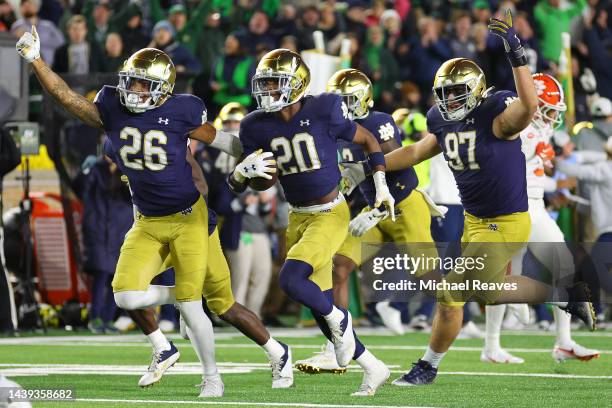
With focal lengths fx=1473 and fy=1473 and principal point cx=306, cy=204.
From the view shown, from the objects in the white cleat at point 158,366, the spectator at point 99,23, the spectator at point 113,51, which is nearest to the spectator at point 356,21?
the spectator at point 99,23

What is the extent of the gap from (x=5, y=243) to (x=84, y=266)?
0.80 m

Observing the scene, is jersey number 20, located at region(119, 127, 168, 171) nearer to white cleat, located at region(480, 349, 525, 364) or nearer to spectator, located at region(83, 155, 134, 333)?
white cleat, located at region(480, 349, 525, 364)

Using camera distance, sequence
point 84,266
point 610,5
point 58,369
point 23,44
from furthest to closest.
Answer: point 610,5
point 84,266
point 58,369
point 23,44

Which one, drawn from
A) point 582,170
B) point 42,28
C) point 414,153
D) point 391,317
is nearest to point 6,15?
point 42,28

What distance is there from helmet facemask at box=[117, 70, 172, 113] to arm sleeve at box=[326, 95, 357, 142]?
3.13 ft

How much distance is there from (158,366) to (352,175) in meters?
1.82

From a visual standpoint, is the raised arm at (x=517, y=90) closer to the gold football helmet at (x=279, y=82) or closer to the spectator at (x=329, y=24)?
the gold football helmet at (x=279, y=82)

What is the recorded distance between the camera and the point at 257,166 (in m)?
7.71

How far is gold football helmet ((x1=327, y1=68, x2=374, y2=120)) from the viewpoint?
9656 mm

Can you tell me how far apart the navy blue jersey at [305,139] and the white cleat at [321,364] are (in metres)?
1.19

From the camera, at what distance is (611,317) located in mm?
14508

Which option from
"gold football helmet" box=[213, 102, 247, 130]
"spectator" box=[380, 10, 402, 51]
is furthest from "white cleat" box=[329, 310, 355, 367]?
"spectator" box=[380, 10, 402, 51]

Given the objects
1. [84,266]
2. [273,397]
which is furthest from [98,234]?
[273,397]

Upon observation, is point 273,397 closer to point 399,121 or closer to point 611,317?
point 399,121
